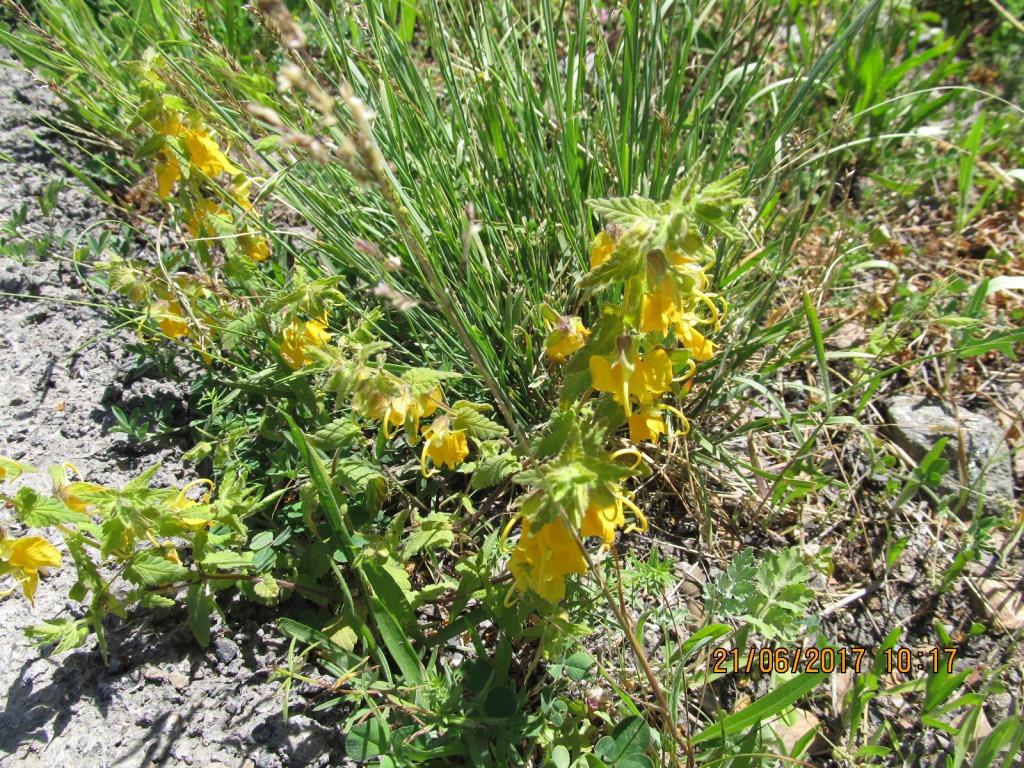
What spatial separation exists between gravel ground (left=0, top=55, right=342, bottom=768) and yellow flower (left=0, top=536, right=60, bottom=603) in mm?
219

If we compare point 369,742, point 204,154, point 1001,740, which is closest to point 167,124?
point 204,154

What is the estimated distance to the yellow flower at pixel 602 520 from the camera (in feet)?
3.42

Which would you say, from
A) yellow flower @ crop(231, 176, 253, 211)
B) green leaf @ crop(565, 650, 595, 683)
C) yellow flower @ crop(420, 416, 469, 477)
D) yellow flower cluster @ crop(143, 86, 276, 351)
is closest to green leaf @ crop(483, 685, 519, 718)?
green leaf @ crop(565, 650, 595, 683)

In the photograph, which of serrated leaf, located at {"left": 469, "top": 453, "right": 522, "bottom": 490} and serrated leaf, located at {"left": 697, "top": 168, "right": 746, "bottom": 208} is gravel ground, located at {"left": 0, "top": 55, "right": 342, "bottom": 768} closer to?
serrated leaf, located at {"left": 469, "top": 453, "right": 522, "bottom": 490}

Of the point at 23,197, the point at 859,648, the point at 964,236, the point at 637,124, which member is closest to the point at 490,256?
the point at 637,124

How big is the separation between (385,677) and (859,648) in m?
1.04

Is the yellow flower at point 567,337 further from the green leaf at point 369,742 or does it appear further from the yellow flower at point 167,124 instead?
the yellow flower at point 167,124

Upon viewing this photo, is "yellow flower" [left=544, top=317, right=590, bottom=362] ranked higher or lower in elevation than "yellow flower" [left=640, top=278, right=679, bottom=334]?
lower

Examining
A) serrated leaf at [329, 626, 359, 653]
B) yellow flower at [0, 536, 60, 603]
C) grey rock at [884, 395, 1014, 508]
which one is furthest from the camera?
grey rock at [884, 395, 1014, 508]

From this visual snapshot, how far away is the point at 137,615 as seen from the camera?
58.5 inches

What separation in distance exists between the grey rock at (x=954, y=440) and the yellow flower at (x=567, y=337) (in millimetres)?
1005

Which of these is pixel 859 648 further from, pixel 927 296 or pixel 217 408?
pixel 217 408

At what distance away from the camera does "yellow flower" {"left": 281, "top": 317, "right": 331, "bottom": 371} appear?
146 cm

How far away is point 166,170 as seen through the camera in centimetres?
154
